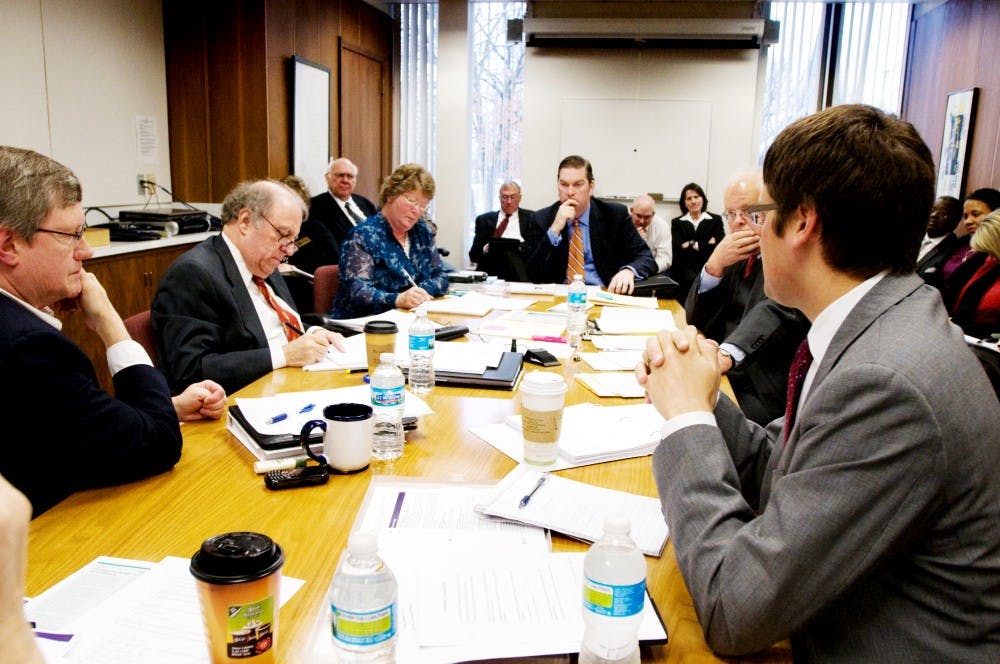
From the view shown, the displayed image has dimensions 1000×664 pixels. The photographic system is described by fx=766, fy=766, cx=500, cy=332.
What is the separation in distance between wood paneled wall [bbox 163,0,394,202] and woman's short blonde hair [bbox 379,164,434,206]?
2.00 meters

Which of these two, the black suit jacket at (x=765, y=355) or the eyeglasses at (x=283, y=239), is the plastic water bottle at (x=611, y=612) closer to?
the black suit jacket at (x=765, y=355)

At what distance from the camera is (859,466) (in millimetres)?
884

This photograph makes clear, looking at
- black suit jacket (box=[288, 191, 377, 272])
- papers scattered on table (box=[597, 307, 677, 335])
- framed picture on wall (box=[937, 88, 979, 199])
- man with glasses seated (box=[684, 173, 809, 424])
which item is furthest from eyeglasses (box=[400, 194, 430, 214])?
framed picture on wall (box=[937, 88, 979, 199])

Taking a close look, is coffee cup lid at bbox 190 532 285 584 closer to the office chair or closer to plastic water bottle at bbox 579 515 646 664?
plastic water bottle at bbox 579 515 646 664

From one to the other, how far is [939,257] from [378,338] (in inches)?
195

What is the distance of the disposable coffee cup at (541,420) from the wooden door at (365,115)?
214 inches

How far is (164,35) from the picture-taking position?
5105 mm

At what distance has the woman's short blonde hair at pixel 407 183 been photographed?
357 cm

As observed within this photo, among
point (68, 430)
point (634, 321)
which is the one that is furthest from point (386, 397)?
point (634, 321)

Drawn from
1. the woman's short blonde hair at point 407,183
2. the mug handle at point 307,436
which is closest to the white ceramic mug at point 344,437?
the mug handle at point 307,436

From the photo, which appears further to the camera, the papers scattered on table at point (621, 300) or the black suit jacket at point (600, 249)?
the black suit jacket at point (600, 249)

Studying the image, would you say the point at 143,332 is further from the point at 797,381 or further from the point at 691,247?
the point at 691,247

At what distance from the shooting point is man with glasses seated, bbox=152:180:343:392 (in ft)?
7.16

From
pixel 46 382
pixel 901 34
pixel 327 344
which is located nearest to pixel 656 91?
pixel 901 34
